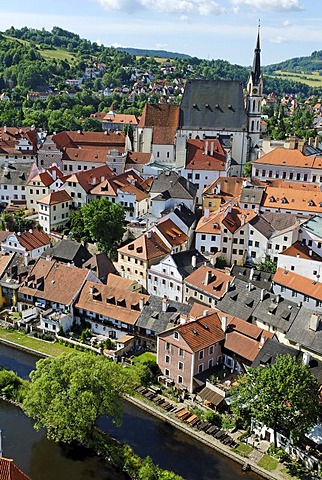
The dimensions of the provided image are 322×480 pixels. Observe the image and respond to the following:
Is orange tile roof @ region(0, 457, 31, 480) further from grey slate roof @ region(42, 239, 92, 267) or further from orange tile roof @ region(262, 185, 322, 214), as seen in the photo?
orange tile roof @ region(262, 185, 322, 214)

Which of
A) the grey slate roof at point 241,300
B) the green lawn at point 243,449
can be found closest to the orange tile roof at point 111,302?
the grey slate roof at point 241,300

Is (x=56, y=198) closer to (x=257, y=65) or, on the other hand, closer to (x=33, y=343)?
(x=33, y=343)

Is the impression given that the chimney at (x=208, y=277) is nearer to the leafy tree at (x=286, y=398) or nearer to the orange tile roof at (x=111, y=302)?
the orange tile roof at (x=111, y=302)

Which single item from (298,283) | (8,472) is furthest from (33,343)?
(8,472)

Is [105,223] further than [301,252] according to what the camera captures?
Yes

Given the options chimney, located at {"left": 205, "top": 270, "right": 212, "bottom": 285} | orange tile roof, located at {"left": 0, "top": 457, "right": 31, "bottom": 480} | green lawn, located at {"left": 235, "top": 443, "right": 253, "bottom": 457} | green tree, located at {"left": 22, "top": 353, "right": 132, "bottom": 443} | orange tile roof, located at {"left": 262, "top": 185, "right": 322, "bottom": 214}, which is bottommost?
green lawn, located at {"left": 235, "top": 443, "right": 253, "bottom": 457}

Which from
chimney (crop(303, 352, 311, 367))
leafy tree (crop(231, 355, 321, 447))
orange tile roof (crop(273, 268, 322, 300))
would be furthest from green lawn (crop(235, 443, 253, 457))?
orange tile roof (crop(273, 268, 322, 300))

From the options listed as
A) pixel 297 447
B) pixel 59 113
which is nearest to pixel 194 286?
pixel 297 447
